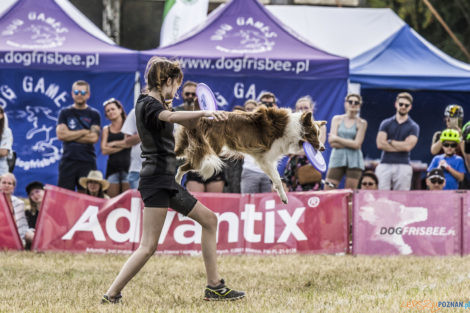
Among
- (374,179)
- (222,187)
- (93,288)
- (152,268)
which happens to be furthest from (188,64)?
(93,288)

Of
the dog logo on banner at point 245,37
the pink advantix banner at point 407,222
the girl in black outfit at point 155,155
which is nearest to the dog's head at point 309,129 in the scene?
the girl in black outfit at point 155,155

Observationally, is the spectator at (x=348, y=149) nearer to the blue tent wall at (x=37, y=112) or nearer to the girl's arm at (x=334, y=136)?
the girl's arm at (x=334, y=136)

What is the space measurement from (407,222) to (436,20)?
15.8m

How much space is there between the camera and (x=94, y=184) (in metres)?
9.30

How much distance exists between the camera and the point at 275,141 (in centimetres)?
529

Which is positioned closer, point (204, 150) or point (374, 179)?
point (204, 150)

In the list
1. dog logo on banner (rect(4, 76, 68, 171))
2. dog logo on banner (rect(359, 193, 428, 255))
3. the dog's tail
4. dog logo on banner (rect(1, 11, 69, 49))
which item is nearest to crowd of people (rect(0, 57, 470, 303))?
dog logo on banner (rect(359, 193, 428, 255))

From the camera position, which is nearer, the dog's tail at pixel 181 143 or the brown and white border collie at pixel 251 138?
the brown and white border collie at pixel 251 138

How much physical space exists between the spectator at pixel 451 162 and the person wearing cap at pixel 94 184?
4645mm

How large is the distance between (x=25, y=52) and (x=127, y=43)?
12.3 m

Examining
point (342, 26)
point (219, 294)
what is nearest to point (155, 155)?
point (219, 294)

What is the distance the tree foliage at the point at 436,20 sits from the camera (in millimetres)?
22047

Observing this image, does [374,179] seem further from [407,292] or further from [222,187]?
[407,292]

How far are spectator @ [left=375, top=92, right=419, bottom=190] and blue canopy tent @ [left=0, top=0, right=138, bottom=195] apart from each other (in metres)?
4.11
